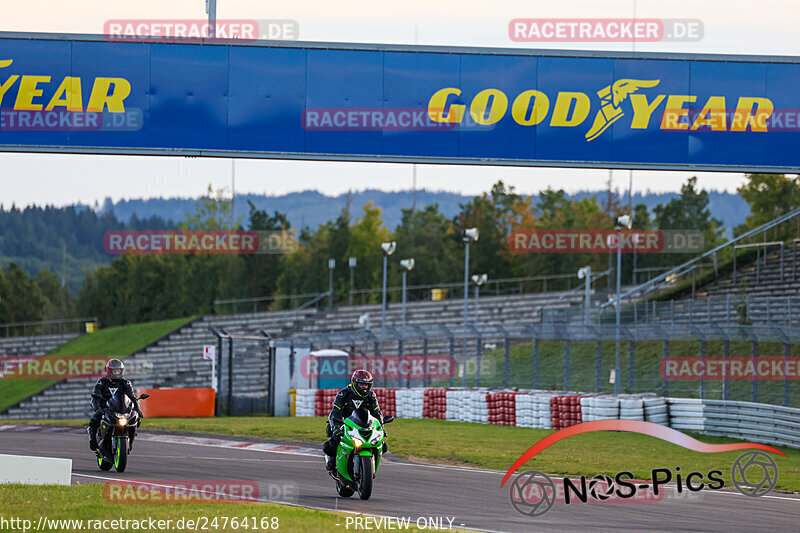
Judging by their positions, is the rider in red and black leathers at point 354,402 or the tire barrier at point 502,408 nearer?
the rider in red and black leathers at point 354,402

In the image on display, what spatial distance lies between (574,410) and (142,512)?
1728 centimetres

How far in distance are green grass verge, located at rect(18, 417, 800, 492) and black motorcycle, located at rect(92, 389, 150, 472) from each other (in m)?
6.58

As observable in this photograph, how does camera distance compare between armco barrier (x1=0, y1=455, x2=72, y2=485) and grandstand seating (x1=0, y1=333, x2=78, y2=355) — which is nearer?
armco barrier (x1=0, y1=455, x2=72, y2=485)

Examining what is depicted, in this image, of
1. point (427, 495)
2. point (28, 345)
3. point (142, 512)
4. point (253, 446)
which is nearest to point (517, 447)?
point (253, 446)

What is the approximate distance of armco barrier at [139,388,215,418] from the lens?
35719 mm

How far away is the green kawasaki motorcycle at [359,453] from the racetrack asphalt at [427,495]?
7.8 inches

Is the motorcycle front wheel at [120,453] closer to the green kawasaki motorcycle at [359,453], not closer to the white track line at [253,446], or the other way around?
the green kawasaki motorcycle at [359,453]

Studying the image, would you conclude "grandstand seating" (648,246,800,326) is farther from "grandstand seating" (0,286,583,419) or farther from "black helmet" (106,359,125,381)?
"black helmet" (106,359,125,381)

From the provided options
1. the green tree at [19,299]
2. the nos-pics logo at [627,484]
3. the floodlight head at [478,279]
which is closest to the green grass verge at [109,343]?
the floodlight head at [478,279]

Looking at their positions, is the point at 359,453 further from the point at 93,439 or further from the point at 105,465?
the point at 93,439

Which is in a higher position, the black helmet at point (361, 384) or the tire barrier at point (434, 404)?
the black helmet at point (361, 384)

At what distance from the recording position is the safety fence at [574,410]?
2334 centimetres

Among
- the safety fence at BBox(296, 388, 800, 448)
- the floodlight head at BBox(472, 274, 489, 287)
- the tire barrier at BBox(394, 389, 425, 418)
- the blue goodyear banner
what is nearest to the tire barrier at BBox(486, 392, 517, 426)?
the safety fence at BBox(296, 388, 800, 448)

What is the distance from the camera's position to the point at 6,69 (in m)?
20.7
